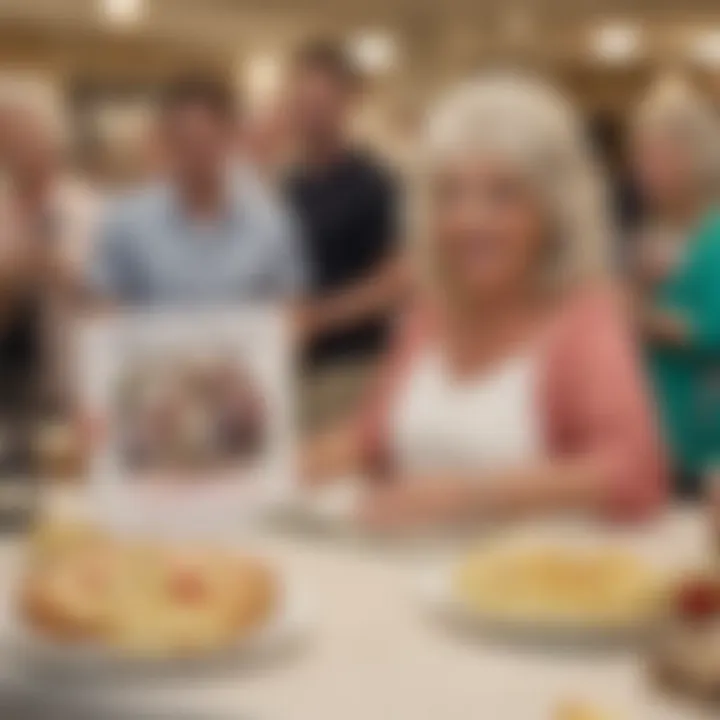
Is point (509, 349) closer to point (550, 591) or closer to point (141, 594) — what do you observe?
point (550, 591)

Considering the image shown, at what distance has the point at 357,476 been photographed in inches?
39.9

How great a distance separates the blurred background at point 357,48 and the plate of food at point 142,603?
224mm

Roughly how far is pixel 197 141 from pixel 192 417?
0.54 ft

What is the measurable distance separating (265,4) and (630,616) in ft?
1.35

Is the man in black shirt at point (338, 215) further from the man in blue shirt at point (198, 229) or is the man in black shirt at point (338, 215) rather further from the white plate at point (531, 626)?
the white plate at point (531, 626)

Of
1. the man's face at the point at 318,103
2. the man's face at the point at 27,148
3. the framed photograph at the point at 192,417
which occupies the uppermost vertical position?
the man's face at the point at 318,103

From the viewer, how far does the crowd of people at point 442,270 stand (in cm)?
98

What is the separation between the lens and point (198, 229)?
3.22 ft

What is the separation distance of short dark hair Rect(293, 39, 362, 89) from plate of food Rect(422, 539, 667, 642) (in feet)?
0.94

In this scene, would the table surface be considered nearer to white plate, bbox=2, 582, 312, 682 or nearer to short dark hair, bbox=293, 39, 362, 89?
white plate, bbox=2, 582, 312, 682

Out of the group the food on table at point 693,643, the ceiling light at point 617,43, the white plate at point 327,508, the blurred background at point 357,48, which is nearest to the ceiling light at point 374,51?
the blurred background at point 357,48

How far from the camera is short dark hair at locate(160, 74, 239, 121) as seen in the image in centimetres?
99

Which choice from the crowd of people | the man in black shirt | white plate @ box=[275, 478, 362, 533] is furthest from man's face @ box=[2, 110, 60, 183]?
white plate @ box=[275, 478, 362, 533]

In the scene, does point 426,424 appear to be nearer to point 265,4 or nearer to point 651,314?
point 651,314
